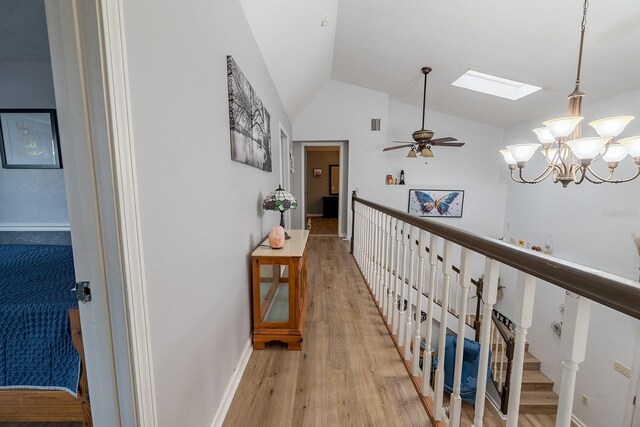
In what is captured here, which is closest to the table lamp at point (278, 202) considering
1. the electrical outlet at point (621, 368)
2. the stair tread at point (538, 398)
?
the electrical outlet at point (621, 368)

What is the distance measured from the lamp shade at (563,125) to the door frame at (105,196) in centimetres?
277

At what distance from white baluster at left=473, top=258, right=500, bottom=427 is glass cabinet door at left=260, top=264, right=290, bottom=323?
1223 millimetres

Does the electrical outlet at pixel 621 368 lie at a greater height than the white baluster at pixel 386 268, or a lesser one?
lesser

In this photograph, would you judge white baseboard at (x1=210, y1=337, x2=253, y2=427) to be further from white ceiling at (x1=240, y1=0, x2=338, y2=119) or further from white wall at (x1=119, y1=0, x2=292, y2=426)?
white ceiling at (x1=240, y1=0, x2=338, y2=119)

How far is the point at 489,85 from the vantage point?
4.36 metres

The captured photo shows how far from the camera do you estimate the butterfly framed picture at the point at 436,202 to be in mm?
5652

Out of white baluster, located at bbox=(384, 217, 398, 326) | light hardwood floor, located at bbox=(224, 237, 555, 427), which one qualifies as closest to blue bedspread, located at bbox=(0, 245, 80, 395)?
light hardwood floor, located at bbox=(224, 237, 555, 427)

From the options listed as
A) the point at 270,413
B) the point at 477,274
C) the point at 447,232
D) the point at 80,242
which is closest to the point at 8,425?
the point at 270,413

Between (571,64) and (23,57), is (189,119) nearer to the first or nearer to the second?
(23,57)

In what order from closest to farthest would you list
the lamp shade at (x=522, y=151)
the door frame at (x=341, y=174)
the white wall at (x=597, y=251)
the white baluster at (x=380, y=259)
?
the white baluster at (x=380, y=259) < the lamp shade at (x=522, y=151) < the white wall at (x=597, y=251) < the door frame at (x=341, y=174)

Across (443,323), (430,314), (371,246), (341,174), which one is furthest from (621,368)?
(341,174)

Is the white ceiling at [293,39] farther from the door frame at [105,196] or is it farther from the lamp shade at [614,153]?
the lamp shade at [614,153]

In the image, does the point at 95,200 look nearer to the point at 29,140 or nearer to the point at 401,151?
the point at 29,140

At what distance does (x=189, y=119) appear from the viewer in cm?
98
